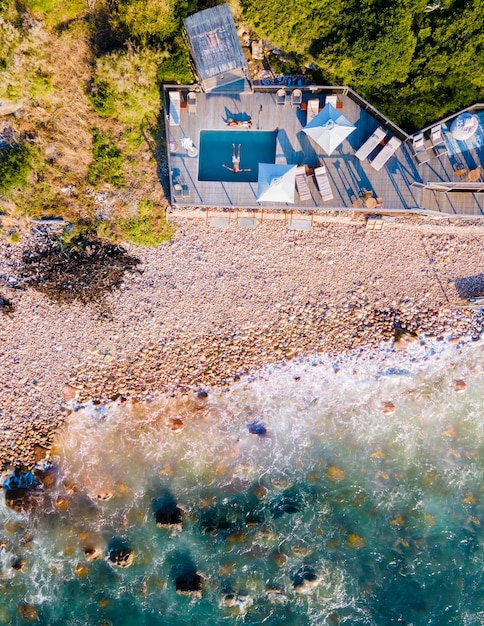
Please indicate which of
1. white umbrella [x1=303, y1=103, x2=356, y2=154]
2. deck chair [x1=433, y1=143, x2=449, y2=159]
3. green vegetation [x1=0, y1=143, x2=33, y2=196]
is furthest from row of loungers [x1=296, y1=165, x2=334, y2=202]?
green vegetation [x1=0, y1=143, x2=33, y2=196]

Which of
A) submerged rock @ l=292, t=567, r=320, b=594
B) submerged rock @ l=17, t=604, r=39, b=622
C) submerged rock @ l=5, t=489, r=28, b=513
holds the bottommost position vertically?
submerged rock @ l=292, t=567, r=320, b=594

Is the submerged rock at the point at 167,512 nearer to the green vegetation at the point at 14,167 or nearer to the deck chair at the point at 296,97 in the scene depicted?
the green vegetation at the point at 14,167

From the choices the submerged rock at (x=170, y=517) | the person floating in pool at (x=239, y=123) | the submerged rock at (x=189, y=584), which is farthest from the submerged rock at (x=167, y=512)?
the person floating in pool at (x=239, y=123)

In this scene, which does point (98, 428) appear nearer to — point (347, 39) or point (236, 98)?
point (236, 98)

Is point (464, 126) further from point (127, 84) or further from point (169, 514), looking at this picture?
point (169, 514)

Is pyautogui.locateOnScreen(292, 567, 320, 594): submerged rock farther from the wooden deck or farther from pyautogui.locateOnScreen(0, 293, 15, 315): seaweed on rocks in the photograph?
pyautogui.locateOnScreen(0, 293, 15, 315): seaweed on rocks

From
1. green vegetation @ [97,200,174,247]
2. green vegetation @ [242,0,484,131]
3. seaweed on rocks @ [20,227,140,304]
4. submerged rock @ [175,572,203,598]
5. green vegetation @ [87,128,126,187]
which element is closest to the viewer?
green vegetation @ [242,0,484,131]

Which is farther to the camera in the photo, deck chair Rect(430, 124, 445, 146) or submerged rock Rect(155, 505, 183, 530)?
submerged rock Rect(155, 505, 183, 530)
